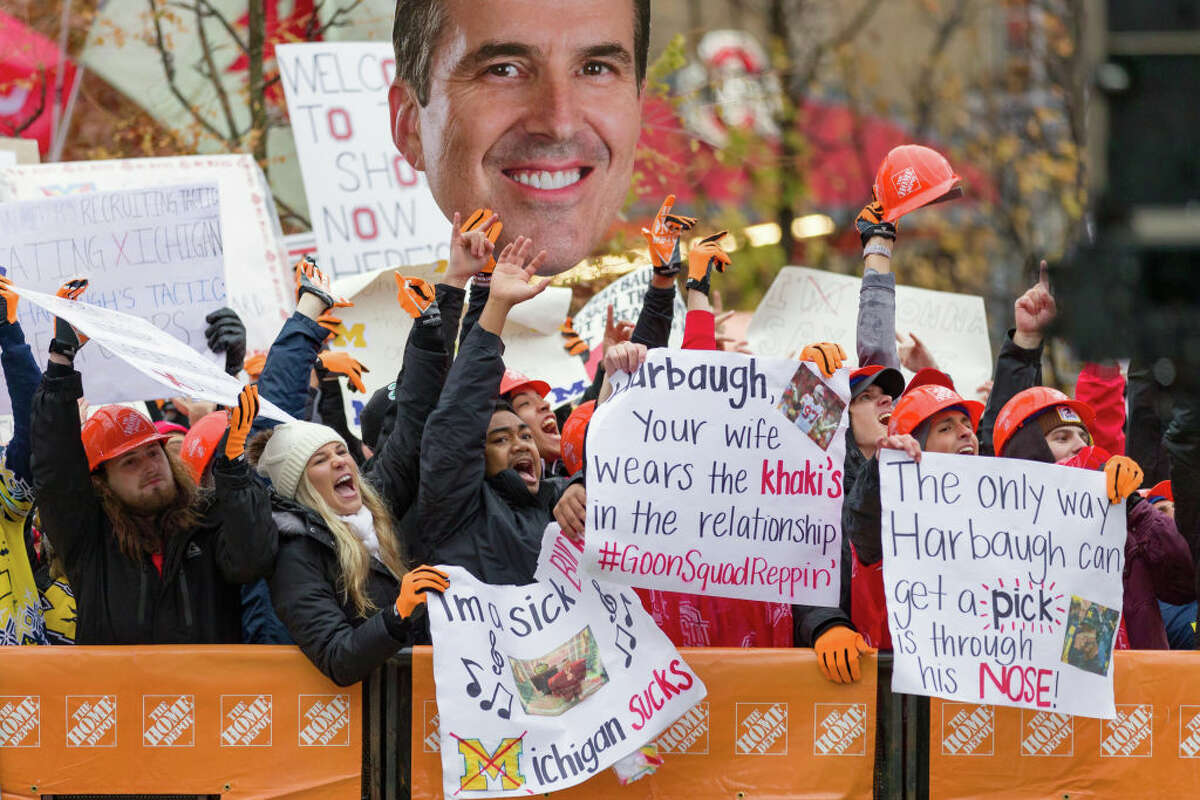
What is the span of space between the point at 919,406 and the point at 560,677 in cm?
156

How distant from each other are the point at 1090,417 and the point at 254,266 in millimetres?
4727

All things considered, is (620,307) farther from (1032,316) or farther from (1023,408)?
(1023,408)

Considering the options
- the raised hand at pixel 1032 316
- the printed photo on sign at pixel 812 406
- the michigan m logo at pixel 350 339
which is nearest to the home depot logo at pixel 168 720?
the printed photo on sign at pixel 812 406

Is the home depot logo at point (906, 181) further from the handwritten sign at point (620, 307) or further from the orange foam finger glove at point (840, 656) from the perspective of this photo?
the handwritten sign at point (620, 307)

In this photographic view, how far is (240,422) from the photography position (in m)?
5.26

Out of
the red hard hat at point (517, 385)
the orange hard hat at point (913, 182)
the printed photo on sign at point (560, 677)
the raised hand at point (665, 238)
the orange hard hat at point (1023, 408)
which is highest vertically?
the orange hard hat at point (913, 182)

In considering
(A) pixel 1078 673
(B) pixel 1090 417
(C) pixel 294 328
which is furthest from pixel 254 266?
(A) pixel 1078 673

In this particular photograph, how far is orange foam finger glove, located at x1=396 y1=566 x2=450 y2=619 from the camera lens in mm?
5184

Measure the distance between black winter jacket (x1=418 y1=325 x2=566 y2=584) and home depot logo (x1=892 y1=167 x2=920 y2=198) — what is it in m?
1.77

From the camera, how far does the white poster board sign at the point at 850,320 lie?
900cm

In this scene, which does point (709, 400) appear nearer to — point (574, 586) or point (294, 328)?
point (574, 586)

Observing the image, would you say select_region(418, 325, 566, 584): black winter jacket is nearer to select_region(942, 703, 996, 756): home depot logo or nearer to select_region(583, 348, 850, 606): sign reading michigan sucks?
select_region(583, 348, 850, 606): sign reading michigan sucks

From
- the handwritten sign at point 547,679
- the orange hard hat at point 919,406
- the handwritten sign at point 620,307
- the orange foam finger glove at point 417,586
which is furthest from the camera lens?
the handwritten sign at point 620,307

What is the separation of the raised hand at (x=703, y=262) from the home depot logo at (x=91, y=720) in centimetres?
239
